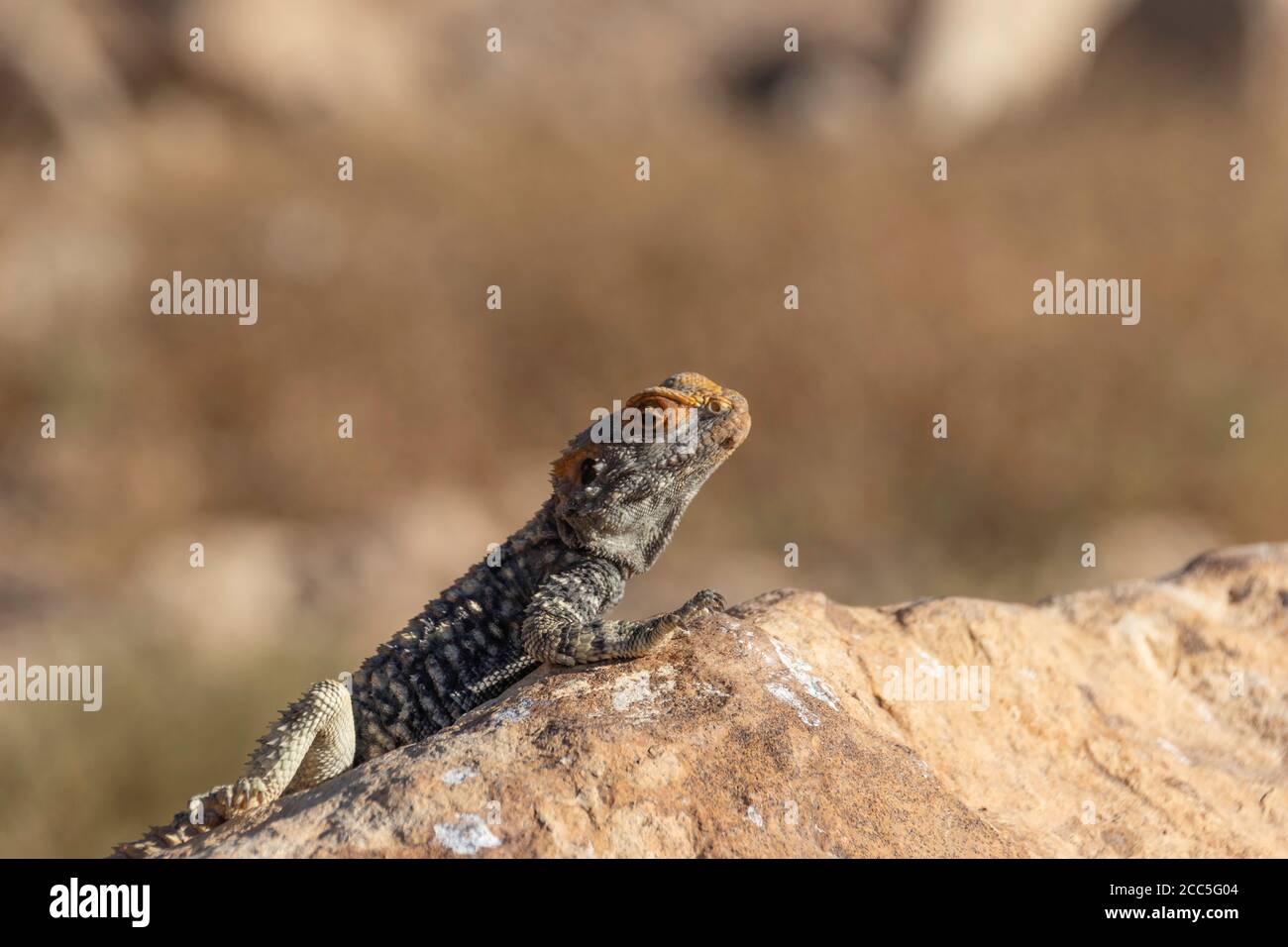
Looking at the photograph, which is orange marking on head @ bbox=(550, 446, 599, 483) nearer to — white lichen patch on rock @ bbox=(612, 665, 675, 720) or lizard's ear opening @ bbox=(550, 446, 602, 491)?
lizard's ear opening @ bbox=(550, 446, 602, 491)

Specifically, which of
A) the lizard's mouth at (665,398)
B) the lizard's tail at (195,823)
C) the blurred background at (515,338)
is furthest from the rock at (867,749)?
the blurred background at (515,338)

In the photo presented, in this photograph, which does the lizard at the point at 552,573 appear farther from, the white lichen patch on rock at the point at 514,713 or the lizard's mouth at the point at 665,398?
the white lichen patch on rock at the point at 514,713

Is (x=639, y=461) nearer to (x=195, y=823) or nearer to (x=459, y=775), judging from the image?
(x=459, y=775)

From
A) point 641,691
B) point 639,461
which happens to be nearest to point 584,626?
point 641,691

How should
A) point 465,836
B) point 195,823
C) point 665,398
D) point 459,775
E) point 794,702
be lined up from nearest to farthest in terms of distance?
point 465,836
point 459,775
point 794,702
point 195,823
point 665,398

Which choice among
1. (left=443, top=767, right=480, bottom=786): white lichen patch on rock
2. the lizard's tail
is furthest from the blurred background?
(left=443, top=767, right=480, bottom=786): white lichen patch on rock
